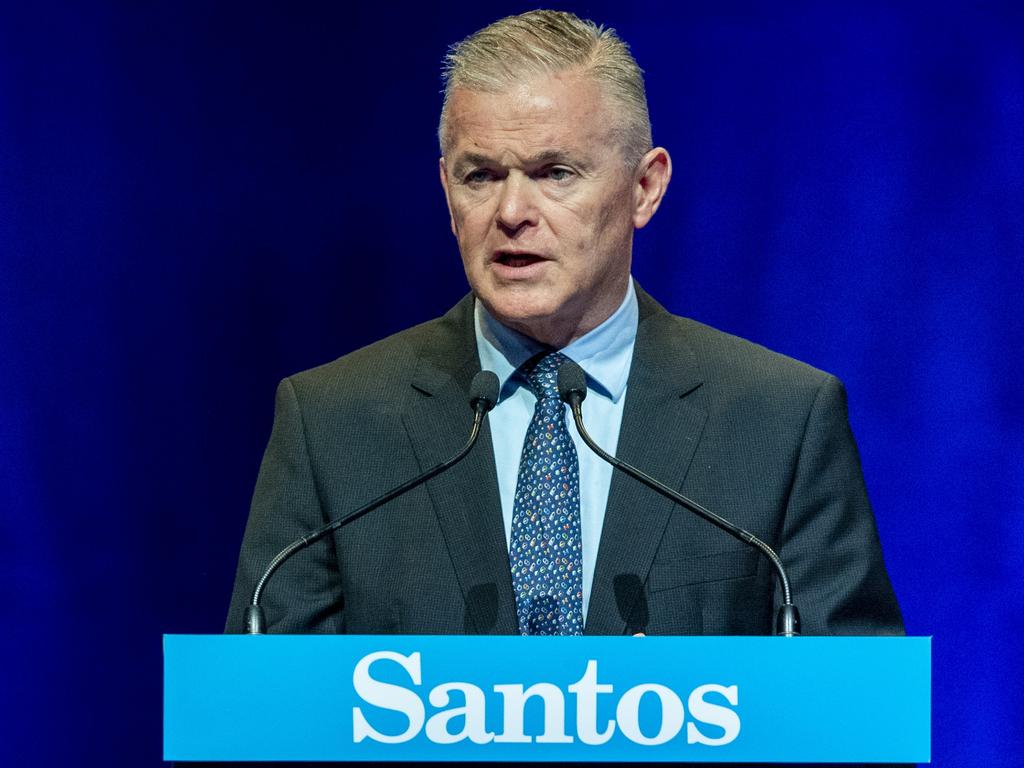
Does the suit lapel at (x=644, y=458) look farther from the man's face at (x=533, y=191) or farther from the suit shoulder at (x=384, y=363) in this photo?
the suit shoulder at (x=384, y=363)

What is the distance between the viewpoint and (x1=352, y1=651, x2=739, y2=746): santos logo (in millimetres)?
1383

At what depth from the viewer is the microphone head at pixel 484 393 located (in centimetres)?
173

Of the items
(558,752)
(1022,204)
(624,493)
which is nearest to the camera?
(558,752)

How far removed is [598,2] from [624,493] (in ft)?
3.74

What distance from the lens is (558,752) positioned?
1.38 metres

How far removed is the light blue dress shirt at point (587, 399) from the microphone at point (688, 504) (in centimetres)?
26

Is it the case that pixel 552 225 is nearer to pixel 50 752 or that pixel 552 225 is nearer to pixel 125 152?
pixel 125 152

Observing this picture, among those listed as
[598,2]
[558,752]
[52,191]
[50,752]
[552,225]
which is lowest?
[558,752]

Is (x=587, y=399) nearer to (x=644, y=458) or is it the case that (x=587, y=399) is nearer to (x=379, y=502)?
(x=644, y=458)

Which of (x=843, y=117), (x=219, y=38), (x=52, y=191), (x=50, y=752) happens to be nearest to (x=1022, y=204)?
(x=843, y=117)

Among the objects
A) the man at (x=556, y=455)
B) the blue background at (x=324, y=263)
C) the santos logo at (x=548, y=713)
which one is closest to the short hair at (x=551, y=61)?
the man at (x=556, y=455)

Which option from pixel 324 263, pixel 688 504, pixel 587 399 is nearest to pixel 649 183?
pixel 587 399

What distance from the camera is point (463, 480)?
77.3 inches

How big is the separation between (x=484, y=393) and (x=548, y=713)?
0.44 meters
